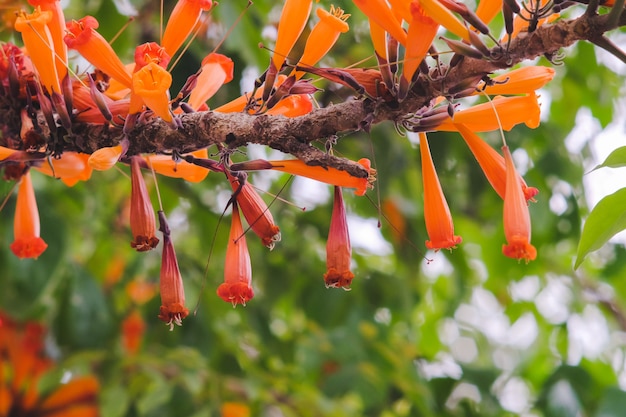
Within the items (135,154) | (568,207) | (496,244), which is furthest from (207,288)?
(135,154)

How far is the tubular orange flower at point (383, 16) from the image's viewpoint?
3.48 feet

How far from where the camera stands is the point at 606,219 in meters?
1.15

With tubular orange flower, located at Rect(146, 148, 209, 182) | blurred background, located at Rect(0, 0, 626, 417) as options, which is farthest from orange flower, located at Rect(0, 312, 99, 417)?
tubular orange flower, located at Rect(146, 148, 209, 182)

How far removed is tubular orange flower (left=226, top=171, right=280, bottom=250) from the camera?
1.20m

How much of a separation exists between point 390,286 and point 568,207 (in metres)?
0.92

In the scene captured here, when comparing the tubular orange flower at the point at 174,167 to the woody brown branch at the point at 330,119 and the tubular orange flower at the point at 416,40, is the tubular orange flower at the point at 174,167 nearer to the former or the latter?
the woody brown branch at the point at 330,119

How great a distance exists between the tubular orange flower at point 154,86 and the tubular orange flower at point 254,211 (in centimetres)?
17

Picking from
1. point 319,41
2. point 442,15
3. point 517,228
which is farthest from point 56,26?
point 517,228

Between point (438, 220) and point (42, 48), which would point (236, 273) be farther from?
point (42, 48)

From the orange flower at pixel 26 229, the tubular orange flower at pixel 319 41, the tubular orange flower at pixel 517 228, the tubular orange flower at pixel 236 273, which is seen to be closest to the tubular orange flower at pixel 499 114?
the tubular orange flower at pixel 517 228

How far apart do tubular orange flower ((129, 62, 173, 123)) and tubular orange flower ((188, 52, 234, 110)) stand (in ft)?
0.60

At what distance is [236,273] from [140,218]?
0.60ft

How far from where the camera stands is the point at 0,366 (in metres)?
3.67

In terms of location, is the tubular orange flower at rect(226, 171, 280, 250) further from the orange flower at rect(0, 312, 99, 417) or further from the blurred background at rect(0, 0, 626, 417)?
the orange flower at rect(0, 312, 99, 417)
